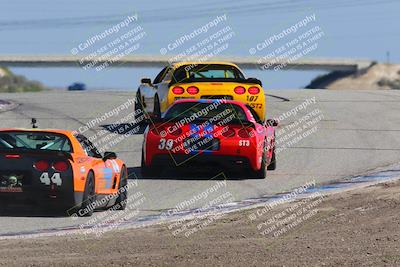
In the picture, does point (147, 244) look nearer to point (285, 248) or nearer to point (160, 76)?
point (285, 248)

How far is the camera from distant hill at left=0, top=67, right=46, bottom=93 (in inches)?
3654

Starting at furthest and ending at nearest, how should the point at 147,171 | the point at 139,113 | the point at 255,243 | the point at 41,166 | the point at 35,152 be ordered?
the point at 139,113
the point at 147,171
the point at 35,152
the point at 41,166
the point at 255,243

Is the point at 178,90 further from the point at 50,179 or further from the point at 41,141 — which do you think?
the point at 50,179

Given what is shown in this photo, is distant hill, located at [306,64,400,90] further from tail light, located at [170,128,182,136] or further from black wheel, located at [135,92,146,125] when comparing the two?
tail light, located at [170,128,182,136]

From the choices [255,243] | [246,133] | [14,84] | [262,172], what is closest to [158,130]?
[246,133]

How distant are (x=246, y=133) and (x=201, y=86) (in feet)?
12.3

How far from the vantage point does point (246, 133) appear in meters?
16.8

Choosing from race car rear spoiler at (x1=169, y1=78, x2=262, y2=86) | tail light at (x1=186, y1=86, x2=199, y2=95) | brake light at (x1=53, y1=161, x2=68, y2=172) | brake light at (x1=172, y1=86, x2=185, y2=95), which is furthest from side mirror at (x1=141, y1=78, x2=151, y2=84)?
brake light at (x1=53, y1=161, x2=68, y2=172)

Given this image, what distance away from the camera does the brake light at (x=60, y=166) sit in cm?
1280

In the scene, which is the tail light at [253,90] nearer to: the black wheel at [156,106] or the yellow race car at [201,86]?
the yellow race car at [201,86]

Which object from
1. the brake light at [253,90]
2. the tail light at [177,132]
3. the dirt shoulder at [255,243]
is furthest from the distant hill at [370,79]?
the dirt shoulder at [255,243]

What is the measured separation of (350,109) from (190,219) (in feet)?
59.1

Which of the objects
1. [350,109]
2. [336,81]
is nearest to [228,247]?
[350,109]

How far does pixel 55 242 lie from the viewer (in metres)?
10.6
